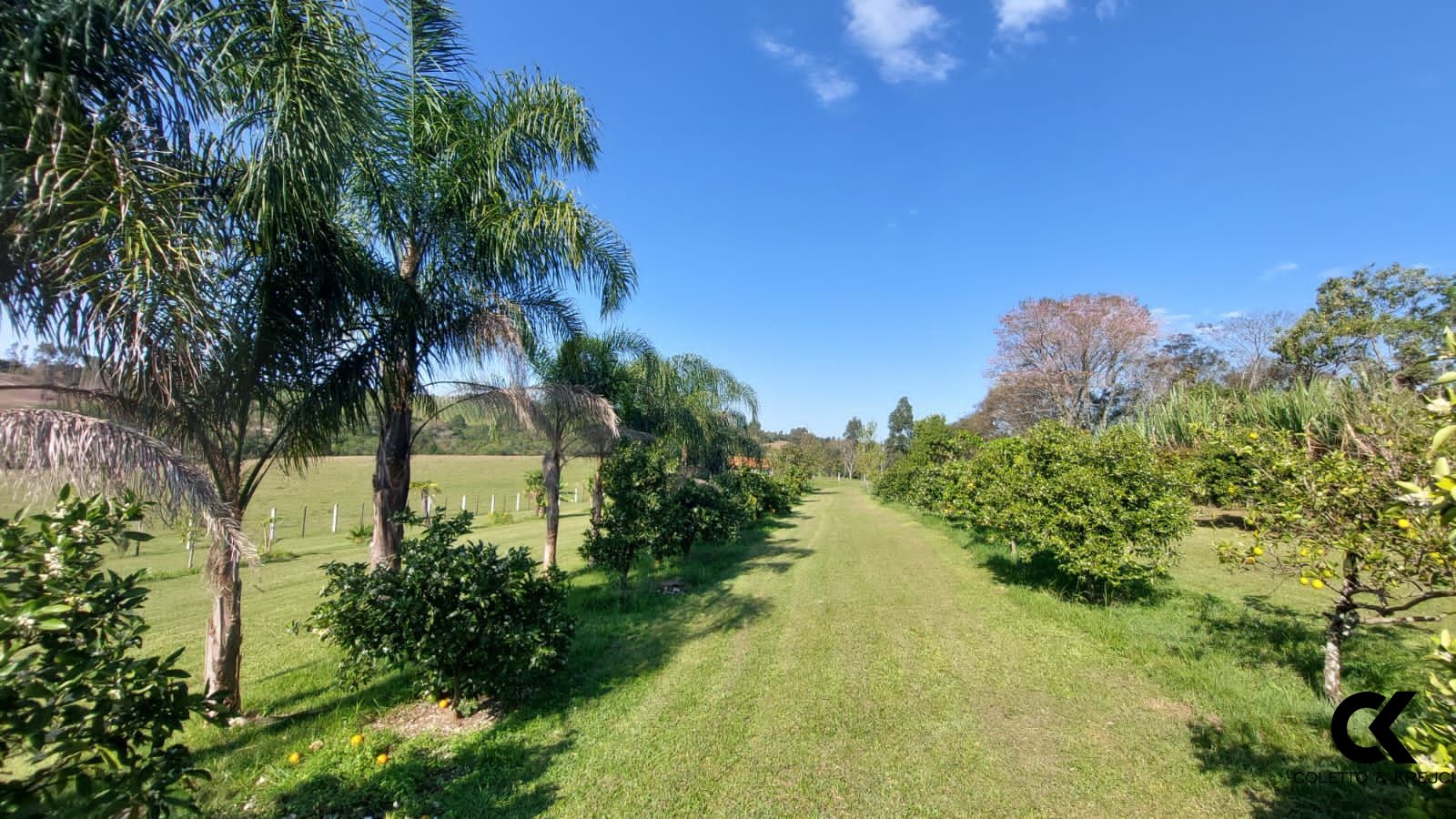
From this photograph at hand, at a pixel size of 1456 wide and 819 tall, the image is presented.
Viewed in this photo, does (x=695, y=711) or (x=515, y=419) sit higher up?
(x=515, y=419)

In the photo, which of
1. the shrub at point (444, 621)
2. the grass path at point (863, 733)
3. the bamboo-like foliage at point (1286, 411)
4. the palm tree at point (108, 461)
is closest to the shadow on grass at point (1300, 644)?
the grass path at point (863, 733)

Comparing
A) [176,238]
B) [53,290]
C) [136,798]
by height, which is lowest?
[136,798]

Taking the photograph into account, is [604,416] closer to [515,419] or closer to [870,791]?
[515,419]

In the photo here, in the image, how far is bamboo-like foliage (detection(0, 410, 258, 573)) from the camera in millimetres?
2600

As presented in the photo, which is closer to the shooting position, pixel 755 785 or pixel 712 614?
pixel 755 785

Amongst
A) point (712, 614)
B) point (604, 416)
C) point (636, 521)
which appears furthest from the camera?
point (636, 521)

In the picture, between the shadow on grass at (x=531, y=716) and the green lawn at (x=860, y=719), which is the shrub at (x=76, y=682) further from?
the green lawn at (x=860, y=719)

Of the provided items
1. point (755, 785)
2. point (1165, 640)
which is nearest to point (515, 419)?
point (755, 785)

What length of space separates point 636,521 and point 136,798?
6791 mm

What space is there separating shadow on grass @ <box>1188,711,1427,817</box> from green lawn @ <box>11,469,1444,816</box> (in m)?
0.02

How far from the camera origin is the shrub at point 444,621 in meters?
4.17

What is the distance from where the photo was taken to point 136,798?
5.64 feet

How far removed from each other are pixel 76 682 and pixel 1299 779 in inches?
236

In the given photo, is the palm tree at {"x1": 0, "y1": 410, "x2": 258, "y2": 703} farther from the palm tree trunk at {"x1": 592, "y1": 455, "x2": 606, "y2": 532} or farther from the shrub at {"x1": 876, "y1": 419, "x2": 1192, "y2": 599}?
the shrub at {"x1": 876, "y1": 419, "x2": 1192, "y2": 599}
